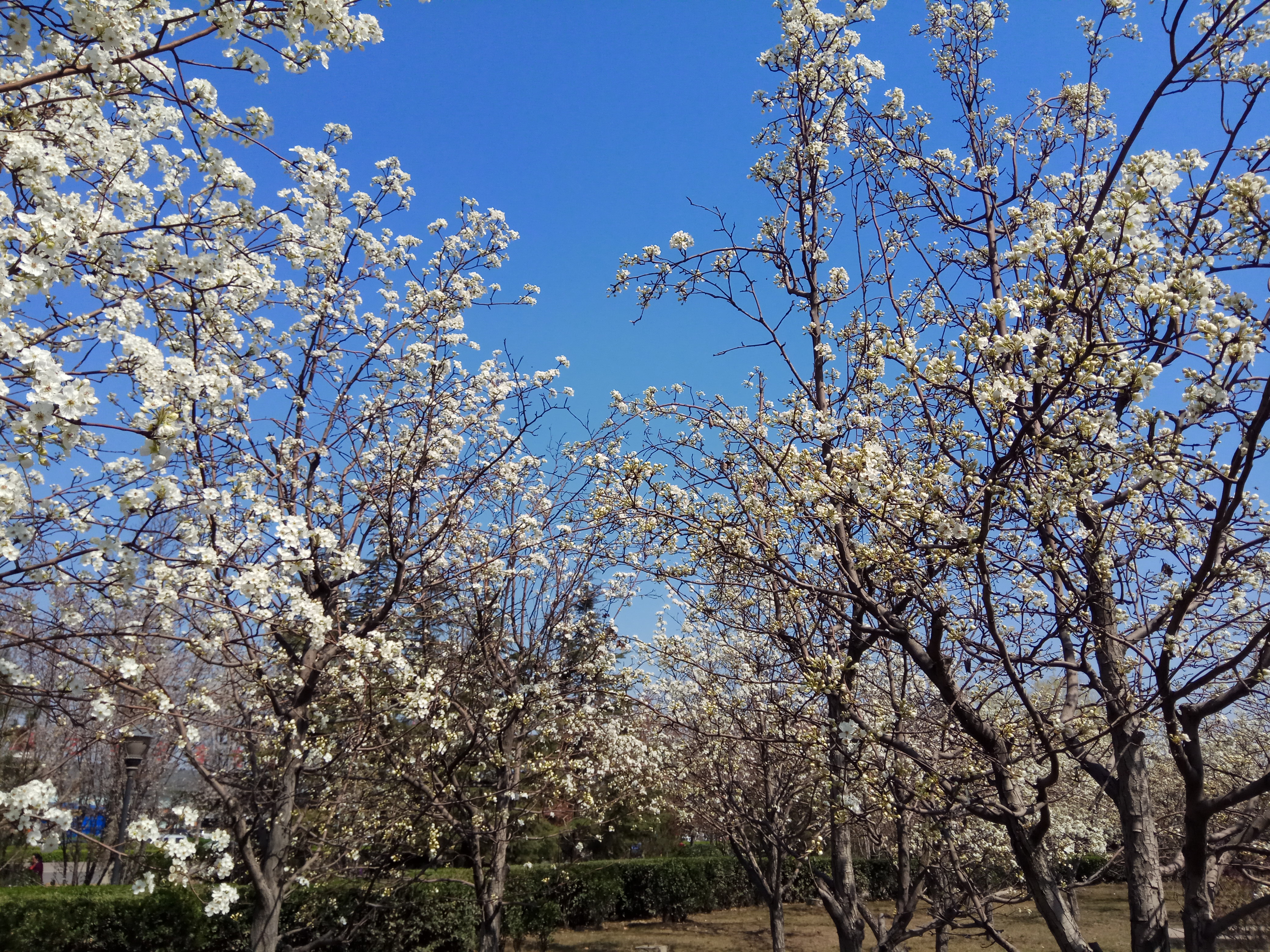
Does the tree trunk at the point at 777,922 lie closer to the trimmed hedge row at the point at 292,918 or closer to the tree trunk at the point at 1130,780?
the trimmed hedge row at the point at 292,918

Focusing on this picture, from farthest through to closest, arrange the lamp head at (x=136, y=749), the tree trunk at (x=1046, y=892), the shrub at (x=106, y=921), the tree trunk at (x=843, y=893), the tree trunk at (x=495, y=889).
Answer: the shrub at (x=106, y=921), the tree trunk at (x=495, y=889), the lamp head at (x=136, y=749), the tree trunk at (x=843, y=893), the tree trunk at (x=1046, y=892)

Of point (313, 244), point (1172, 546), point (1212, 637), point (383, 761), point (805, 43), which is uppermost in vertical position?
point (805, 43)

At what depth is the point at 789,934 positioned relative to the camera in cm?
1627

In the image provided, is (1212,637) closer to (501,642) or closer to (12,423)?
(12,423)

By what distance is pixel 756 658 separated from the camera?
6344 millimetres

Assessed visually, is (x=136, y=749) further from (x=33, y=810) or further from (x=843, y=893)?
(x=843, y=893)

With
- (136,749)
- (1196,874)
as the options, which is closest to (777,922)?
(136,749)

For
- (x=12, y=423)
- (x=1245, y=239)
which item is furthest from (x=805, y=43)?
(x=12, y=423)

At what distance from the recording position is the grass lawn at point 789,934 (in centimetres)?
1448

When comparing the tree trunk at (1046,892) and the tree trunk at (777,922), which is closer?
the tree trunk at (1046,892)

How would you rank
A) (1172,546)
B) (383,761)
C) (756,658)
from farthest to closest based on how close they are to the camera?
1. (383,761)
2. (756,658)
3. (1172,546)

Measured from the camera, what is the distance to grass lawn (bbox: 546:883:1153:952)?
14.5m

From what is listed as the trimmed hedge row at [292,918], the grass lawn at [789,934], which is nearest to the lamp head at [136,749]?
the trimmed hedge row at [292,918]

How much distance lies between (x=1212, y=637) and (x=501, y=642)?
6381 millimetres
